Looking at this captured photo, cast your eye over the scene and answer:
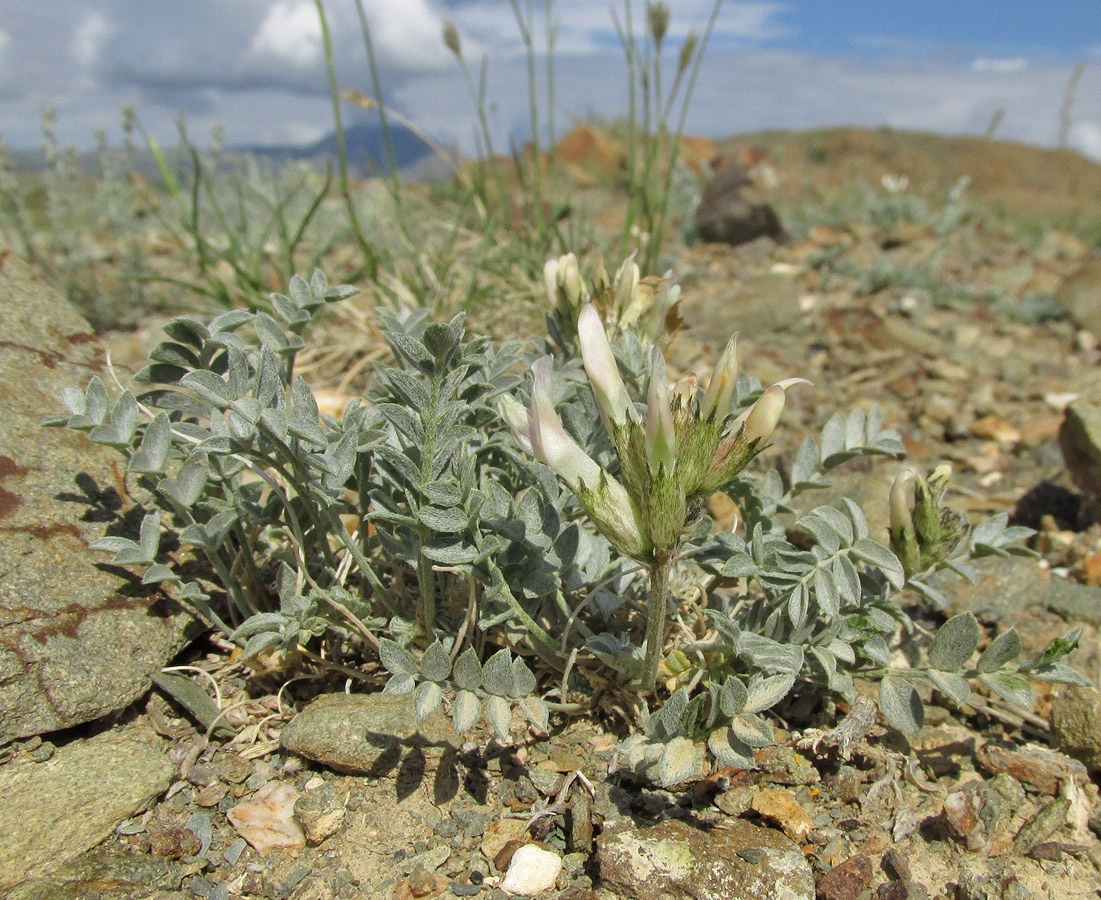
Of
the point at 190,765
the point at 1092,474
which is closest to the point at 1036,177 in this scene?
the point at 1092,474

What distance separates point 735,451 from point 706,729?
596mm

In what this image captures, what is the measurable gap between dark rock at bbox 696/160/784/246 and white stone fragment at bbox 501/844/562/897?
20.1ft

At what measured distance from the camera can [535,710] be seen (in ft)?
5.24

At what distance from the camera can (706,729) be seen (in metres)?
1.61

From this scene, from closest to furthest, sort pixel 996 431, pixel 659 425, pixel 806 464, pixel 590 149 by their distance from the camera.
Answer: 1. pixel 659 425
2. pixel 806 464
3. pixel 996 431
4. pixel 590 149

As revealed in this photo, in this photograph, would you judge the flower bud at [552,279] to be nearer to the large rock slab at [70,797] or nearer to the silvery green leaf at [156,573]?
the silvery green leaf at [156,573]

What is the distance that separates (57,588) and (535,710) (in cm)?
113

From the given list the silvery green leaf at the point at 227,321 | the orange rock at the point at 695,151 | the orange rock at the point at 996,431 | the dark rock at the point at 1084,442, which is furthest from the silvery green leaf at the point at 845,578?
the orange rock at the point at 695,151

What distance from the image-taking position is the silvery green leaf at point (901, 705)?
5.58ft

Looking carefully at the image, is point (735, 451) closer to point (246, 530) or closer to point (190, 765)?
point (246, 530)

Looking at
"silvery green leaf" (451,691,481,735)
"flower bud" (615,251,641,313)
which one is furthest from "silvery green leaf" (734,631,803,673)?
"flower bud" (615,251,641,313)

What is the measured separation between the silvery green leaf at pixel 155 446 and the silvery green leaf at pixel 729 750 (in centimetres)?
124

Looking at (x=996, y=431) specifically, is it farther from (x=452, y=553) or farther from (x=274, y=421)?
(x=274, y=421)

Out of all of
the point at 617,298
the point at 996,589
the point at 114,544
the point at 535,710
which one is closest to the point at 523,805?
the point at 535,710
